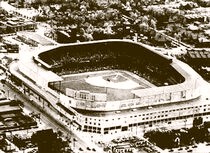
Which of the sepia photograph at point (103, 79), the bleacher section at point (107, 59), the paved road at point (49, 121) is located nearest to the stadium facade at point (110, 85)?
the bleacher section at point (107, 59)

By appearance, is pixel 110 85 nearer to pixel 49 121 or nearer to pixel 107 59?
pixel 107 59

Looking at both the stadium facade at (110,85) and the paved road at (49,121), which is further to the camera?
the stadium facade at (110,85)

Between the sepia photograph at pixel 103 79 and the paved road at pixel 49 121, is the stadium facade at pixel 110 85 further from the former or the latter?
the paved road at pixel 49 121

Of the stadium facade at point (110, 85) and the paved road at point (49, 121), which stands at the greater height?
the stadium facade at point (110, 85)

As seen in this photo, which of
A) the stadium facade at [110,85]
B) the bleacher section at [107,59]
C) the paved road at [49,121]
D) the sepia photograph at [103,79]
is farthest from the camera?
the bleacher section at [107,59]

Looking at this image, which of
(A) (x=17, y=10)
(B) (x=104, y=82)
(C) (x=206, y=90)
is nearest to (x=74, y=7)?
(A) (x=17, y=10)

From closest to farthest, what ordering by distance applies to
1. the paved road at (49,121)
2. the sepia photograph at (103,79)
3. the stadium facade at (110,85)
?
the paved road at (49,121)
the sepia photograph at (103,79)
the stadium facade at (110,85)
